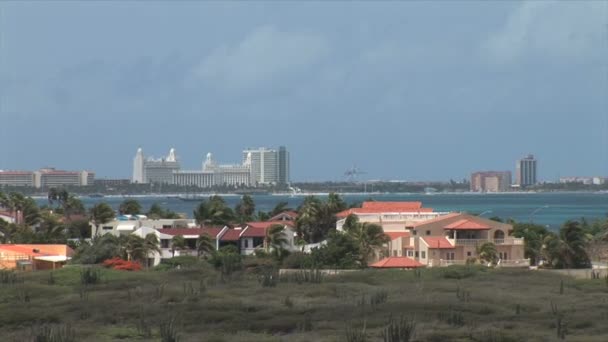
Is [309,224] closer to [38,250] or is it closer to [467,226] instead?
[467,226]

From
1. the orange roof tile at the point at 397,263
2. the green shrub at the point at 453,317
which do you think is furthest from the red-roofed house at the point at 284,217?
the green shrub at the point at 453,317

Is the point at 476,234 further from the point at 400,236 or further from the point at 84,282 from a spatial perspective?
the point at 84,282

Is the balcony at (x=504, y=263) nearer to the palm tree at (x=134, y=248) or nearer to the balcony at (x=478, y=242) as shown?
the balcony at (x=478, y=242)

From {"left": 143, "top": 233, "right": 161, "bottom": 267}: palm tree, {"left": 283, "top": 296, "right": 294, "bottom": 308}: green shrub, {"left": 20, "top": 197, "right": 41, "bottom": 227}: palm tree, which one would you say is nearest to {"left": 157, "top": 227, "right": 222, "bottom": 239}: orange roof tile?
{"left": 143, "top": 233, "right": 161, "bottom": 267}: palm tree

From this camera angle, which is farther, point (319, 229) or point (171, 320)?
point (319, 229)

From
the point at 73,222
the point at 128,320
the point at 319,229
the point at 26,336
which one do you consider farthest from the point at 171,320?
the point at 73,222
